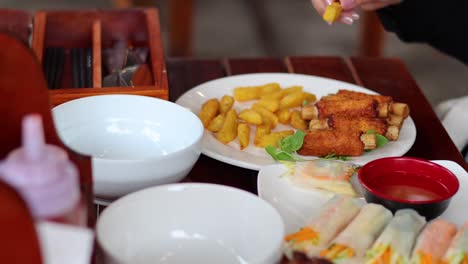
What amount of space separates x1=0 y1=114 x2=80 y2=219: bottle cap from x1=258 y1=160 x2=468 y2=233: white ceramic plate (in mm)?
354

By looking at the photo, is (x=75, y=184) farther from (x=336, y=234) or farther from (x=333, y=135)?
(x=333, y=135)

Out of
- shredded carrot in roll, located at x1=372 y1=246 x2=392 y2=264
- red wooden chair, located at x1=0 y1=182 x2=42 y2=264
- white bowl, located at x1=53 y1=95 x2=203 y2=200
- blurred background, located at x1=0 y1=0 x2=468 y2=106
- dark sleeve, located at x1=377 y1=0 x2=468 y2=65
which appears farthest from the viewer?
blurred background, located at x1=0 y1=0 x2=468 y2=106

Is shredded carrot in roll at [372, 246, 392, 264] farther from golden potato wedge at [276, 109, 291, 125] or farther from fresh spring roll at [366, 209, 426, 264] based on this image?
golden potato wedge at [276, 109, 291, 125]

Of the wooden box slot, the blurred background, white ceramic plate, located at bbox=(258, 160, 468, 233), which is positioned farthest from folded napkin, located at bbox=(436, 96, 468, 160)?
the blurred background

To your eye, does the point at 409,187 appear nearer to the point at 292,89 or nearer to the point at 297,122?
the point at 297,122

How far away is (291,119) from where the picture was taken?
4.01ft

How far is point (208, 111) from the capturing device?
1222mm

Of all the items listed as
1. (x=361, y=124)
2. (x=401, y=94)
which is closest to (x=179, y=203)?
(x=361, y=124)

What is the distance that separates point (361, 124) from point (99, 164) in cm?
46

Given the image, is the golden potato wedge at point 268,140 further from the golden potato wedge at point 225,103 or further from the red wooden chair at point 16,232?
the red wooden chair at point 16,232

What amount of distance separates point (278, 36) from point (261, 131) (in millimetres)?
2450

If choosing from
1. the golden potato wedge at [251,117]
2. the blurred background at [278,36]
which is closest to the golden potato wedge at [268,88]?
the golden potato wedge at [251,117]

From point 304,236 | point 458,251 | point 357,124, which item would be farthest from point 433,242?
point 357,124

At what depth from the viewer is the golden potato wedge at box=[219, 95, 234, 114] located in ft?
4.08
